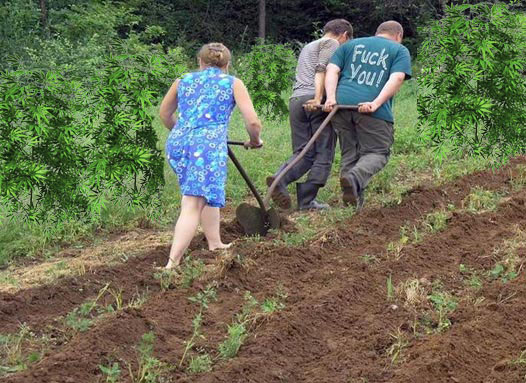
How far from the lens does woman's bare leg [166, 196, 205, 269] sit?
612 cm

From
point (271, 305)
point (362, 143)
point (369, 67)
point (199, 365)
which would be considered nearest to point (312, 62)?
point (369, 67)

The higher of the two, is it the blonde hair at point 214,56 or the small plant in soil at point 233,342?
the blonde hair at point 214,56

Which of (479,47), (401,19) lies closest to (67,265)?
(479,47)

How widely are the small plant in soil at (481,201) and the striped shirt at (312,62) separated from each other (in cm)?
174

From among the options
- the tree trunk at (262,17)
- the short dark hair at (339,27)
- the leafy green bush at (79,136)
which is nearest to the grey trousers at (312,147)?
the short dark hair at (339,27)

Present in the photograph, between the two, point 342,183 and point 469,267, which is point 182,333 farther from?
point 342,183

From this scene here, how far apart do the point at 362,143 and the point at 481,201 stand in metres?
1.19

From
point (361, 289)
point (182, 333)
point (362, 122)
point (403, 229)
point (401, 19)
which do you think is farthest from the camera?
point (401, 19)

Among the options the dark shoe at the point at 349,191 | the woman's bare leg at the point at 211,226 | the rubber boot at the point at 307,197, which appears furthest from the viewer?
the rubber boot at the point at 307,197

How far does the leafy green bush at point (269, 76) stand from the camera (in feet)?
40.1

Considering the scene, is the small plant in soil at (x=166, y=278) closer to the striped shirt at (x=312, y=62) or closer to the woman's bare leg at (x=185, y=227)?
the woman's bare leg at (x=185, y=227)

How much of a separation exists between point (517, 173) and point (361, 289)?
4262mm

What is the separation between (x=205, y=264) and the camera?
244 inches

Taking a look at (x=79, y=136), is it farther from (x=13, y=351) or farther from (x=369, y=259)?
(x=13, y=351)
